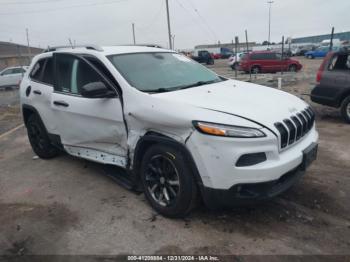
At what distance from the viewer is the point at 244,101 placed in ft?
11.5

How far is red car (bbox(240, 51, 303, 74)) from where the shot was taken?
24516 mm

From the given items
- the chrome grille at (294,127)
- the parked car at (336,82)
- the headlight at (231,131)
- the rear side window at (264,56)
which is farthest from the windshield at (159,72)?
the rear side window at (264,56)

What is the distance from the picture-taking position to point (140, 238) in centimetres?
342

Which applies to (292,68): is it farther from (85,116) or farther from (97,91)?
(97,91)

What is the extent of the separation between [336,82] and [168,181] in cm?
577

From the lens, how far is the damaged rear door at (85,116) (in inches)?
160

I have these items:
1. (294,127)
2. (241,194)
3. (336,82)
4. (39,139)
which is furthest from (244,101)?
(336,82)

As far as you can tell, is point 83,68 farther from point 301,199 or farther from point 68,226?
point 301,199

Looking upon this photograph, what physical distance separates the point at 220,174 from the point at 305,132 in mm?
1259

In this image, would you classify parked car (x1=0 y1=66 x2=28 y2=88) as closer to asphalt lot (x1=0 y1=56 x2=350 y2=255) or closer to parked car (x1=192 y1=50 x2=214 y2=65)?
asphalt lot (x1=0 y1=56 x2=350 y2=255)

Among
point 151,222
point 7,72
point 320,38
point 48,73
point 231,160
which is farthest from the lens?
point 320,38

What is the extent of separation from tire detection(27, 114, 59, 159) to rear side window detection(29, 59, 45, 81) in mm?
623

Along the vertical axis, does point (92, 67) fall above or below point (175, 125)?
above

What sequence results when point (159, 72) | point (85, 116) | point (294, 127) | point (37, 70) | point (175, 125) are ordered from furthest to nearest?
1. point (37, 70)
2. point (85, 116)
3. point (159, 72)
4. point (294, 127)
5. point (175, 125)
